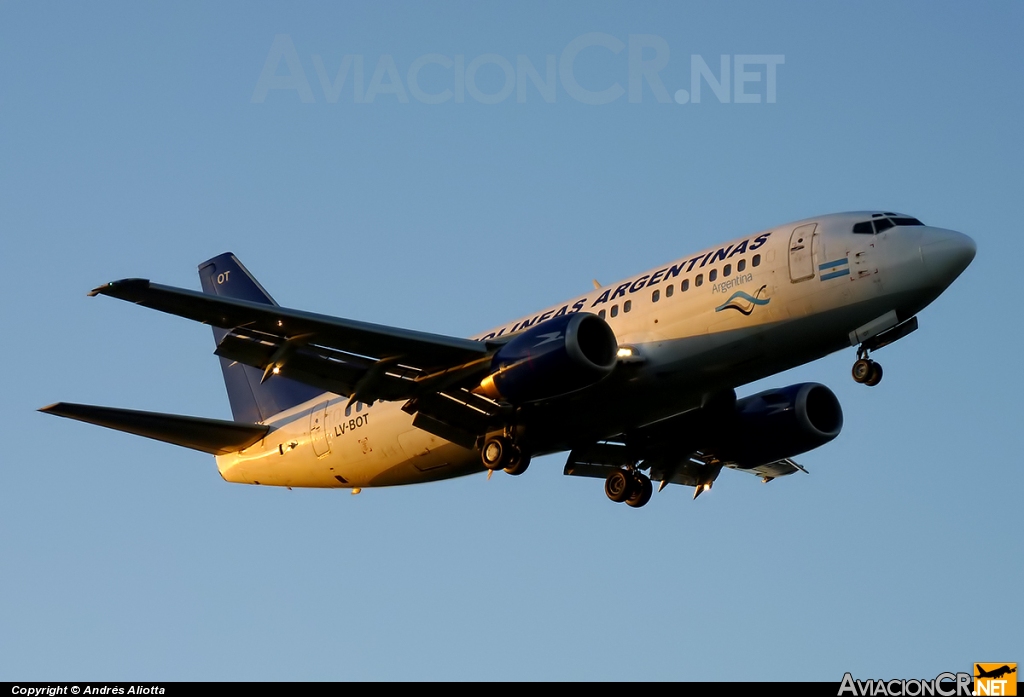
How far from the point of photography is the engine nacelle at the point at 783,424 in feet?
118

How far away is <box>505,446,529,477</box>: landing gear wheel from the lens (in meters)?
33.0

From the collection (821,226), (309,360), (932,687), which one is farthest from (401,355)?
(932,687)

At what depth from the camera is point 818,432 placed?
3597cm

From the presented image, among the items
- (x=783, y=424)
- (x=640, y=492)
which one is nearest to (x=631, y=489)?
(x=640, y=492)

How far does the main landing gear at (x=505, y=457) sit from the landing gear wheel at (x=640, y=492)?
15.2ft

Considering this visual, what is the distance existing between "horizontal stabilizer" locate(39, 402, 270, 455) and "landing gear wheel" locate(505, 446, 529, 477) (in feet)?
27.9

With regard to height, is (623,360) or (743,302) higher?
(743,302)

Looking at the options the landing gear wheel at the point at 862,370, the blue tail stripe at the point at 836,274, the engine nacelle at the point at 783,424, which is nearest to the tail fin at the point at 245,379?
the engine nacelle at the point at 783,424

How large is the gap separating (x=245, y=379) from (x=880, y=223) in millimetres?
19091

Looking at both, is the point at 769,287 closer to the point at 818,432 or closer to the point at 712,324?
the point at 712,324

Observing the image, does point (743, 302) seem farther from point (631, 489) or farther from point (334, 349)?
point (334, 349)

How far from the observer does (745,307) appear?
100 ft

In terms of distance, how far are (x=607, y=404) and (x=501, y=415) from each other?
2.52 m

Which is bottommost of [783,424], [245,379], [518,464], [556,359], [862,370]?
[518,464]
